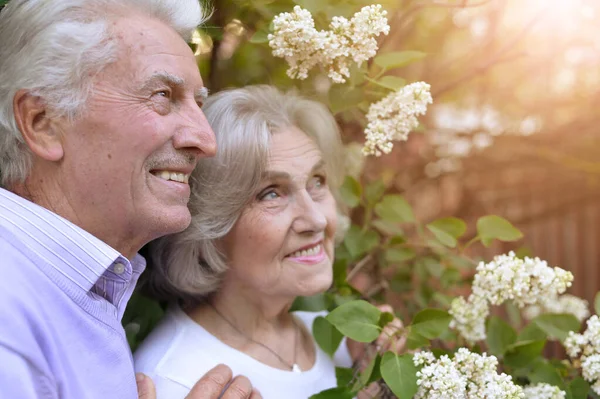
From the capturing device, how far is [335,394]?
1.77 metres

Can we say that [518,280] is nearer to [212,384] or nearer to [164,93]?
[212,384]

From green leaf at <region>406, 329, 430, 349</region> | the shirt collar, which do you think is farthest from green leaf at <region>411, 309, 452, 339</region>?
the shirt collar

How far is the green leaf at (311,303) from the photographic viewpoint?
6.64 ft

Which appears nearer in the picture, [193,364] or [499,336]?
[193,364]

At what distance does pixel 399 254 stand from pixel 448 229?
29 centimetres

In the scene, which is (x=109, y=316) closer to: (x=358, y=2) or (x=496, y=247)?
(x=358, y=2)

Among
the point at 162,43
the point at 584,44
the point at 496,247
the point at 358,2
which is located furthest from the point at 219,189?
the point at 496,247

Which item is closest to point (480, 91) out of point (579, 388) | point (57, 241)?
point (579, 388)

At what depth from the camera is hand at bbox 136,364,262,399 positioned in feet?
5.31

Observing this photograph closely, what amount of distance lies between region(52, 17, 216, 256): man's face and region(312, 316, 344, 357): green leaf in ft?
2.06

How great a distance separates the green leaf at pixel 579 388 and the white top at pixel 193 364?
69cm

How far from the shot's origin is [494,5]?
7.92 ft

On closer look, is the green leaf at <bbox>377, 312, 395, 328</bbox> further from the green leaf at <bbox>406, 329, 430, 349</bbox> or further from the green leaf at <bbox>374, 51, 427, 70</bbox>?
the green leaf at <bbox>374, 51, 427, 70</bbox>

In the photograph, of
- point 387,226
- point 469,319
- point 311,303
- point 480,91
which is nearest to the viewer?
point 469,319
